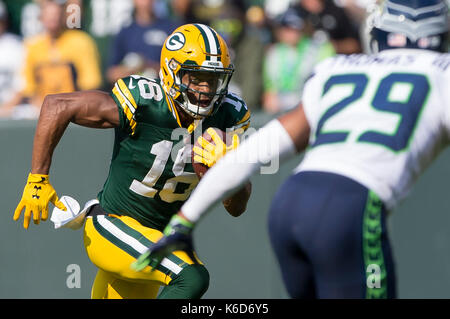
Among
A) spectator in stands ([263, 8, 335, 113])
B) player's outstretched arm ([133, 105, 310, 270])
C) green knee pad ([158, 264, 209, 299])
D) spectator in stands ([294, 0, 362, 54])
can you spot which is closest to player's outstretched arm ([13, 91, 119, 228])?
green knee pad ([158, 264, 209, 299])

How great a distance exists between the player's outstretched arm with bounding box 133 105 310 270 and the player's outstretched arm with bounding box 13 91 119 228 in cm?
122

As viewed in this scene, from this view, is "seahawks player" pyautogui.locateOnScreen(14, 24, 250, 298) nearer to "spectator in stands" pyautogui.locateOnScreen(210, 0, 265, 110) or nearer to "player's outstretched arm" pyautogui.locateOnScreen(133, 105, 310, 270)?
"player's outstretched arm" pyautogui.locateOnScreen(133, 105, 310, 270)

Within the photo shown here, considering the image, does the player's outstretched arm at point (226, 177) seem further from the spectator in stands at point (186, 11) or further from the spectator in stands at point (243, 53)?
the spectator in stands at point (186, 11)

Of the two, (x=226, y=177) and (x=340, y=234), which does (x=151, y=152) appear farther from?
(x=340, y=234)

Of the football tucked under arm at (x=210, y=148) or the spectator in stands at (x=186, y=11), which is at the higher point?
the spectator in stands at (x=186, y=11)

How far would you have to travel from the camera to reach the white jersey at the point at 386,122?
2.92m

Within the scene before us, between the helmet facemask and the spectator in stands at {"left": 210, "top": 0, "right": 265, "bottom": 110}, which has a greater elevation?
the helmet facemask

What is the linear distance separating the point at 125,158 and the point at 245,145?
4.77 feet

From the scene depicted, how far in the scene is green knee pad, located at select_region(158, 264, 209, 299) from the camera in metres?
4.11

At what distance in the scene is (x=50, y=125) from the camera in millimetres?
4176

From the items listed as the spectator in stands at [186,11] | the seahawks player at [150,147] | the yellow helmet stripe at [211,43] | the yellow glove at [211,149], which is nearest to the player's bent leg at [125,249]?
the seahawks player at [150,147]

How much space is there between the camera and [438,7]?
10.3 ft
